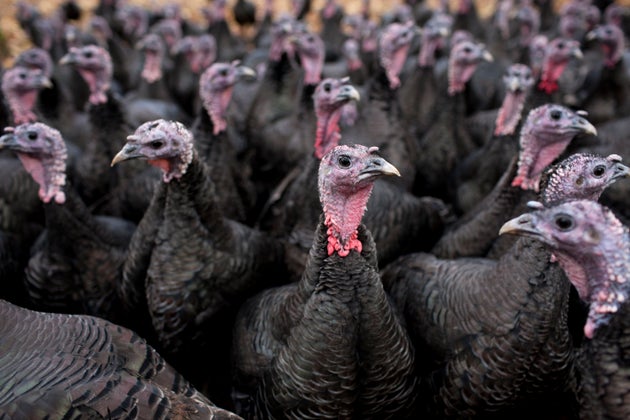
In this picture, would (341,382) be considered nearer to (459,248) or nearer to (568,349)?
A: (568,349)

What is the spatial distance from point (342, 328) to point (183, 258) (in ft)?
4.34

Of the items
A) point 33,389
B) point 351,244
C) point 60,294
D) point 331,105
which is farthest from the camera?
point 331,105

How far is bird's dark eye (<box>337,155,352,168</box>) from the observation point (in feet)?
9.18

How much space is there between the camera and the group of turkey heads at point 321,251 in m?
2.66

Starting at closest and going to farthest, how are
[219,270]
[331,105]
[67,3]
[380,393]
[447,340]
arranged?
[380,393], [447,340], [219,270], [331,105], [67,3]

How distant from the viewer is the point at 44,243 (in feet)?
13.9

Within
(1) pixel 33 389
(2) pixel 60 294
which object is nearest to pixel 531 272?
(1) pixel 33 389

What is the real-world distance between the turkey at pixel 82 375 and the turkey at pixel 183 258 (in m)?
0.64

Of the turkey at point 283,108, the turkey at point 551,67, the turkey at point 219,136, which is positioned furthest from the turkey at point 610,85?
the turkey at point 219,136

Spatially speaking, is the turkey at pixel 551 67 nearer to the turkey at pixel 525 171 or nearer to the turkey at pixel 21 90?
the turkey at pixel 525 171

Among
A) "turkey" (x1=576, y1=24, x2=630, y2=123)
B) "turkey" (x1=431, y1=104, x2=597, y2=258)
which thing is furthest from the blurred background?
"turkey" (x1=431, y1=104, x2=597, y2=258)

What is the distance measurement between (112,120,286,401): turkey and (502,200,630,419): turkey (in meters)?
1.99

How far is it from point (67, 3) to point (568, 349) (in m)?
11.6

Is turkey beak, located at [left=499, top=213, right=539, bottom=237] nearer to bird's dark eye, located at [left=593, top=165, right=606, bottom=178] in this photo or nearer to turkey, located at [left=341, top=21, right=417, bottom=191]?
bird's dark eye, located at [left=593, top=165, right=606, bottom=178]
